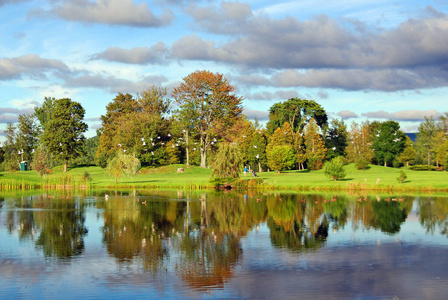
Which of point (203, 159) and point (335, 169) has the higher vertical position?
point (203, 159)

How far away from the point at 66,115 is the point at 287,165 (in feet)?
168

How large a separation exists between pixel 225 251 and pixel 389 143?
96284 millimetres

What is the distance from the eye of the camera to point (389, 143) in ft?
367

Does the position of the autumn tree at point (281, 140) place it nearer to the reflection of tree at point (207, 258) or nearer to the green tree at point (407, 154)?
the green tree at point (407, 154)

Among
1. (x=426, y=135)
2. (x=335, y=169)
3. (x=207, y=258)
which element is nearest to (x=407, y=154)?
(x=426, y=135)

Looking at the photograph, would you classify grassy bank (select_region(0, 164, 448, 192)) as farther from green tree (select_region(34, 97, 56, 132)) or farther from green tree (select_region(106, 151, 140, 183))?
green tree (select_region(34, 97, 56, 132))

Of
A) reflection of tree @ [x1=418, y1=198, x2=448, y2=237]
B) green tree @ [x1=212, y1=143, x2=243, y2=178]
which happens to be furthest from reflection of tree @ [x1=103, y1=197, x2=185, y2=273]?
green tree @ [x1=212, y1=143, x2=243, y2=178]

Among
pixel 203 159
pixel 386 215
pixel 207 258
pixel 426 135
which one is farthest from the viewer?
pixel 426 135

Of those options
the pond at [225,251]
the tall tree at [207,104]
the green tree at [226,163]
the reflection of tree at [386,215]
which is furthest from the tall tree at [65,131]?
the reflection of tree at [386,215]

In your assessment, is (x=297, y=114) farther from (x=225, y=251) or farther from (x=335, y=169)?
(x=225, y=251)

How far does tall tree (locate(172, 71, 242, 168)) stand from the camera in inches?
3858

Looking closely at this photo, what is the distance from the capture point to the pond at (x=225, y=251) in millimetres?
17394

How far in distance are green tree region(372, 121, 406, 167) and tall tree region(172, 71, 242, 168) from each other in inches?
1455

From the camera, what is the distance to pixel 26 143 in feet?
397
